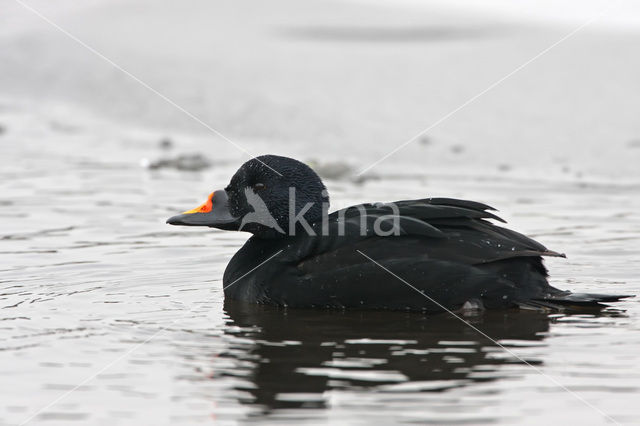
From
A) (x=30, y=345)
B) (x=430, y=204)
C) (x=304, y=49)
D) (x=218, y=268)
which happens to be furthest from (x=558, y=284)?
(x=304, y=49)

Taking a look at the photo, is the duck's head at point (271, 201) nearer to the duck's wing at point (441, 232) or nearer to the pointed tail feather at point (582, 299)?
the duck's wing at point (441, 232)

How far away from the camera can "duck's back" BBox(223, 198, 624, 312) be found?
21.0 ft

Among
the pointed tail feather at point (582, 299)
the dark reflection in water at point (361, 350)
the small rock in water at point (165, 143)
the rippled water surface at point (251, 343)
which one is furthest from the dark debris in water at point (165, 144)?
the pointed tail feather at point (582, 299)

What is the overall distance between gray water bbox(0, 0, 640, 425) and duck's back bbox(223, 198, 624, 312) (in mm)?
121

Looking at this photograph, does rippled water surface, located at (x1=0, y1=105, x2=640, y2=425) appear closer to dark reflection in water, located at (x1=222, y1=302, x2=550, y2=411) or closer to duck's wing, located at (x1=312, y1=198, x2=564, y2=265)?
dark reflection in water, located at (x1=222, y1=302, x2=550, y2=411)

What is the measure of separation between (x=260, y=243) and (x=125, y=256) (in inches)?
57.0

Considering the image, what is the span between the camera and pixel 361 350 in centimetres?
561

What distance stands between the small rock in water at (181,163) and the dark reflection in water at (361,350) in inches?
231

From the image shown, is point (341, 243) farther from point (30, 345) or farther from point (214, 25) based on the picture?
→ point (214, 25)

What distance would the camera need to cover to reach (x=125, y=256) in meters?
8.20

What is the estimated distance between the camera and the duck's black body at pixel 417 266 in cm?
639

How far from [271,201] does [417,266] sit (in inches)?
50.6

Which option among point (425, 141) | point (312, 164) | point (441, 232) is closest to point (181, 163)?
point (312, 164)

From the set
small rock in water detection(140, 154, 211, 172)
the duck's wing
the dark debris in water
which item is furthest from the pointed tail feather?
the dark debris in water
